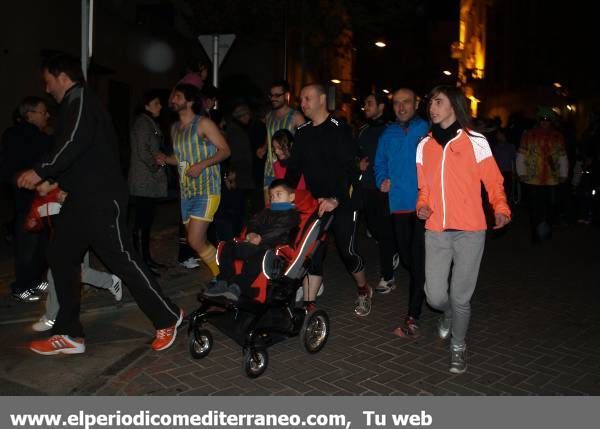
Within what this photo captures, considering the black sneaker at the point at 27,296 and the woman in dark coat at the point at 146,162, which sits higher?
the woman in dark coat at the point at 146,162

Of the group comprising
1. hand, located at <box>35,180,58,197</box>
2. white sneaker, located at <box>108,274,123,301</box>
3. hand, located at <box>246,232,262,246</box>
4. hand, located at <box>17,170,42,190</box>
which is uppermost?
hand, located at <box>17,170,42,190</box>

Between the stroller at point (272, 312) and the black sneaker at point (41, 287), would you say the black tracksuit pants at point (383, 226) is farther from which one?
the black sneaker at point (41, 287)

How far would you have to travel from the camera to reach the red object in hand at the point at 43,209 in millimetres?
5535

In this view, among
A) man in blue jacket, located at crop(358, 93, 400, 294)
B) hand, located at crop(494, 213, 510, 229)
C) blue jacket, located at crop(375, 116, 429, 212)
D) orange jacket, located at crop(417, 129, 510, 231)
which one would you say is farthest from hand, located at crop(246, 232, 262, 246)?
man in blue jacket, located at crop(358, 93, 400, 294)

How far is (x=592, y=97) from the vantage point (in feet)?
139

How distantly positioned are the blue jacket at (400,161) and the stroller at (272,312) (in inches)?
33.7

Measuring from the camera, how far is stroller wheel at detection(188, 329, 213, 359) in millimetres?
5098

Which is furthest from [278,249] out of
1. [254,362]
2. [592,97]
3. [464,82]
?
[464,82]

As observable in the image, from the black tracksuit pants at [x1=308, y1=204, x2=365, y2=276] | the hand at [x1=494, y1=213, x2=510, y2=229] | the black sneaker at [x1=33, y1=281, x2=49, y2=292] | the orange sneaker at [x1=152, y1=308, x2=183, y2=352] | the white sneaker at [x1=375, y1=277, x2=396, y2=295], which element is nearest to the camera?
the hand at [x1=494, y1=213, x2=510, y2=229]

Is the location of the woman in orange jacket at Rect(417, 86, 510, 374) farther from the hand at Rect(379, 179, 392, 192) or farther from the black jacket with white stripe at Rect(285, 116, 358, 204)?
the hand at Rect(379, 179, 392, 192)

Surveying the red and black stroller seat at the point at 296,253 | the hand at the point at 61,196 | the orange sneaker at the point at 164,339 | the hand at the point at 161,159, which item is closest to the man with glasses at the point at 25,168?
the hand at the point at 61,196

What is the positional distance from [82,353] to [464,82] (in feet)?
161

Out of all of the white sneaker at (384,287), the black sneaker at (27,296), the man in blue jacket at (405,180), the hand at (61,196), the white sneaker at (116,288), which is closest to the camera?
the hand at (61,196)

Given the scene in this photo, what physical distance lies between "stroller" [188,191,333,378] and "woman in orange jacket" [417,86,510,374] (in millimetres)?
946
